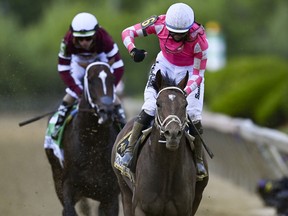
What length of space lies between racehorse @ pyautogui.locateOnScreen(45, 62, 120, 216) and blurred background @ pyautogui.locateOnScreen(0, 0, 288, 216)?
132 cm

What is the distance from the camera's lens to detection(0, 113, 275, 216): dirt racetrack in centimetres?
1400

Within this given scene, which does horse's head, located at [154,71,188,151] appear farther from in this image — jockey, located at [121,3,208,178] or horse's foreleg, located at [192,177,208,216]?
horse's foreleg, located at [192,177,208,216]

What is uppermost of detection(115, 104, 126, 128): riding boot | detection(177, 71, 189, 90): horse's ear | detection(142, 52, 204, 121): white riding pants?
detection(177, 71, 189, 90): horse's ear

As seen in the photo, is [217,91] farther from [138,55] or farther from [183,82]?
[183,82]

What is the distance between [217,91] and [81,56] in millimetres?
13440

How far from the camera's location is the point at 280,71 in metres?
22.3

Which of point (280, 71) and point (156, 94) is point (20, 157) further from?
point (156, 94)

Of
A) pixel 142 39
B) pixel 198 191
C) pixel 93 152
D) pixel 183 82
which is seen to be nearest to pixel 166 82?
pixel 183 82

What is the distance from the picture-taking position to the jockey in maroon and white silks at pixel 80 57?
1184 centimetres

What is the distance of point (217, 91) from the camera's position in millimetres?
25188

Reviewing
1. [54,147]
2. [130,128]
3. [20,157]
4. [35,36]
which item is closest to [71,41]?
[54,147]

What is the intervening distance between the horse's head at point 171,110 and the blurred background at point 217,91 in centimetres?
170

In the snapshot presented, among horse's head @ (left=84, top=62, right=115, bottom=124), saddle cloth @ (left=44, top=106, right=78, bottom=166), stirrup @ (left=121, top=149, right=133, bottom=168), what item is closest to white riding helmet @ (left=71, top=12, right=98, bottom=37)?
horse's head @ (left=84, top=62, right=115, bottom=124)

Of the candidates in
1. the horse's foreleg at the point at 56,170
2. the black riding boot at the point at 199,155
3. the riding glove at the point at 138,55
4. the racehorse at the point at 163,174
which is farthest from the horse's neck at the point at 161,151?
the horse's foreleg at the point at 56,170
